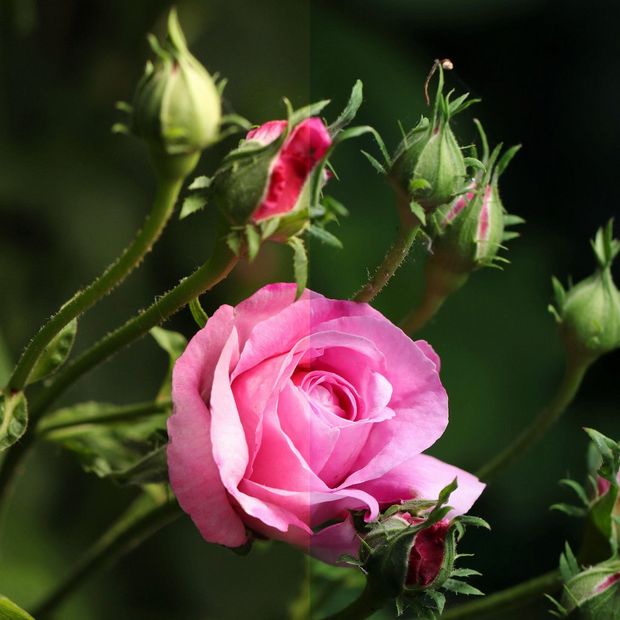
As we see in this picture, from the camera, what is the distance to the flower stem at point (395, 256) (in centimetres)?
55

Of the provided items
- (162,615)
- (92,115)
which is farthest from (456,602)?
(92,115)

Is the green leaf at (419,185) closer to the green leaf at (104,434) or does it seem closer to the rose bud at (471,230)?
the rose bud at (471,230)

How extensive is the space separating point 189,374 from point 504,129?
0.37m

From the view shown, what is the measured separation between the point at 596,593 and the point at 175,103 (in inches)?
12.7

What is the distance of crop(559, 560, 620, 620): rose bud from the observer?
58 cm

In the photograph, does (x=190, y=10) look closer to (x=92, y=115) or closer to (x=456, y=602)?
(x=92, y=115)

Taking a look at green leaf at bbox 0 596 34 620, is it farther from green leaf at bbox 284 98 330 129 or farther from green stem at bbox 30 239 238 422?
green leaf at bbox 284 98 330 129

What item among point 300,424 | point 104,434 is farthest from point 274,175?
point 104,434

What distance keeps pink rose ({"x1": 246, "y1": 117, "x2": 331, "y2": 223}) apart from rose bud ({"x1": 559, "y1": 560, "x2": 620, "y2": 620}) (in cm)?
25

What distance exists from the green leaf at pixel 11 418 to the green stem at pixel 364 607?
186mm

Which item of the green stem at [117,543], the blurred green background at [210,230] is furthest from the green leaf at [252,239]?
the blurred green background at [210,230]

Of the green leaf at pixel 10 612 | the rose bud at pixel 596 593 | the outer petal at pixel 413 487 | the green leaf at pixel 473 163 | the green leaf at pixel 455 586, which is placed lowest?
the rose bud at pixel 596 593

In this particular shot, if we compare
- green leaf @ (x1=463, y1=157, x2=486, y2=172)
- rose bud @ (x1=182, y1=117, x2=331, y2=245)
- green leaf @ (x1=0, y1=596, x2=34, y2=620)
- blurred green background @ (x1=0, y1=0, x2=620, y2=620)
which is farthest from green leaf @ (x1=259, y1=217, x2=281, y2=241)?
blurred green background @ (x1=0, y1=0, x2=620, y2=620)

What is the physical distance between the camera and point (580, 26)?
1.10 metres
